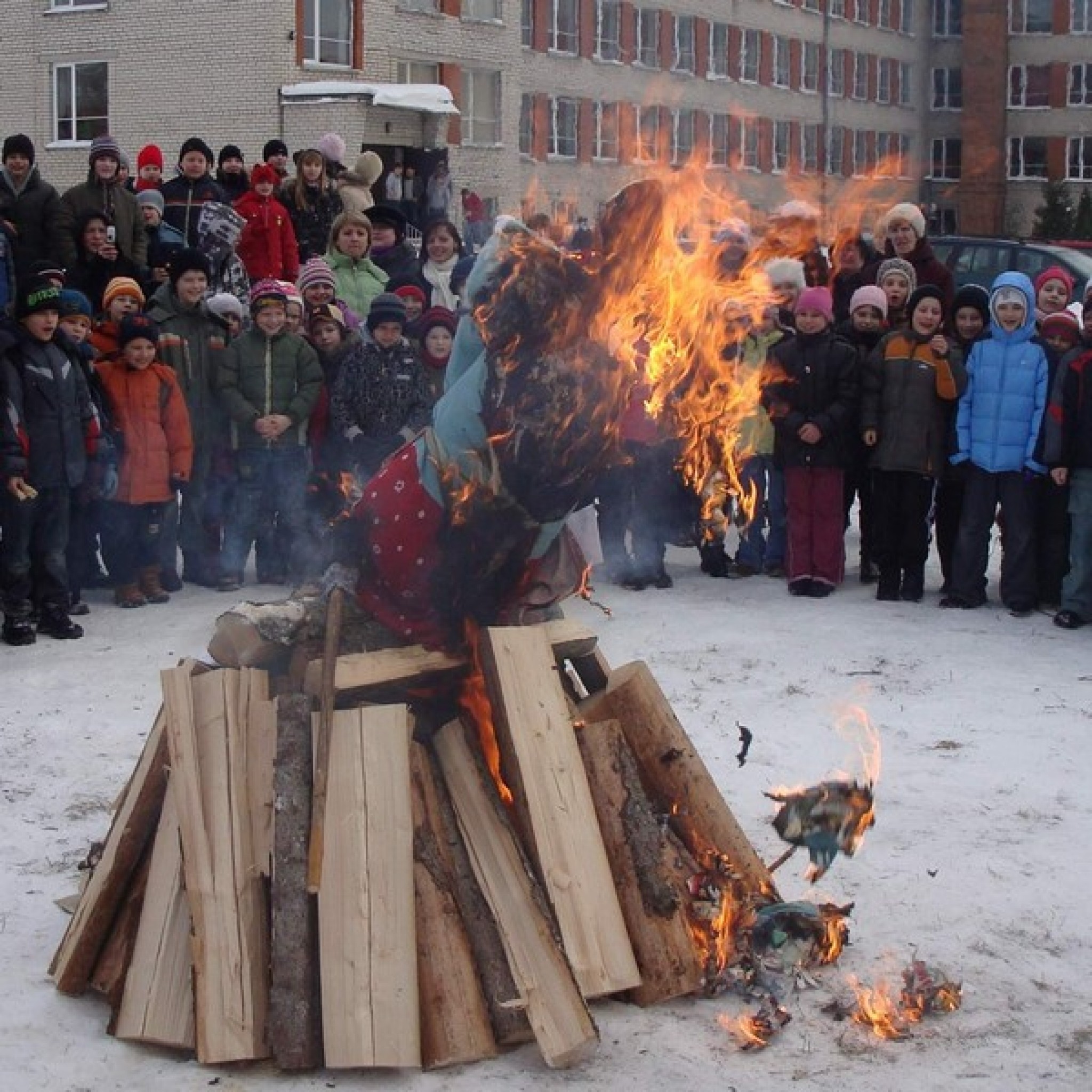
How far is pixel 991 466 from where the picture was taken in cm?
1094

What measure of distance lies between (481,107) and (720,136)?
9.82m

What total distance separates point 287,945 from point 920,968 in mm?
2006

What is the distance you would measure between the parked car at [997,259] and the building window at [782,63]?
29.8 meters

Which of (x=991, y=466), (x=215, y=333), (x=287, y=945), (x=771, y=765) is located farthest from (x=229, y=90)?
(x=287, y=945)

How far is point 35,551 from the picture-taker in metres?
9.95

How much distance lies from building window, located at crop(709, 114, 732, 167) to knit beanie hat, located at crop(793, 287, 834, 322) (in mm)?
31506

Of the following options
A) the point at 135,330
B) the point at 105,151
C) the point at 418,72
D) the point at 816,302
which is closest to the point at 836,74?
→ the point at 418,72

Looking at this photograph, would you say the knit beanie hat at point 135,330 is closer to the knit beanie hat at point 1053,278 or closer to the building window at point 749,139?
the knit beanie hat at point 1053,278

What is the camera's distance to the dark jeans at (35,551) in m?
9.73

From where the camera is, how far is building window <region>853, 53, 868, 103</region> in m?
54.2

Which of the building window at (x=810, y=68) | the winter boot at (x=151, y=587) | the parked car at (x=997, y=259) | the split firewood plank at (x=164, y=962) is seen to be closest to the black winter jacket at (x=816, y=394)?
the winter boot at (x=151, y=587)

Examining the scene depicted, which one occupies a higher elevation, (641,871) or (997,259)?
(997,259)

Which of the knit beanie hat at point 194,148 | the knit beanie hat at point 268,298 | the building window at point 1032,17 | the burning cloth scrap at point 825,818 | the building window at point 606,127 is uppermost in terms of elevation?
the building window at point 1032,17

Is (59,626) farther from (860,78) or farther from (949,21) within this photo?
(949,21)
